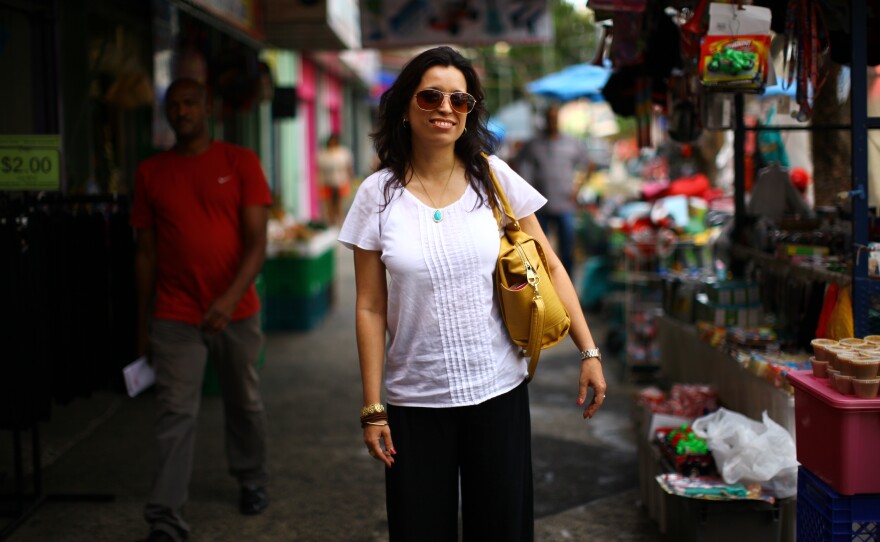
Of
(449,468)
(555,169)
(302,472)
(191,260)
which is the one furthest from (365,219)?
(555,169)

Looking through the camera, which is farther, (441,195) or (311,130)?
(311,130)

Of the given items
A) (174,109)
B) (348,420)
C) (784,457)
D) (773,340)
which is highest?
(174,109)

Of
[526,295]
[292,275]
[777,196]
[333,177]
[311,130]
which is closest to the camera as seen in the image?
[526,295]

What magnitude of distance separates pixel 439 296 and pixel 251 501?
248 centimetres

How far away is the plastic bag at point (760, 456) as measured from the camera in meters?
3.95

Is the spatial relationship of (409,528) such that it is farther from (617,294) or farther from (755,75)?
(617,294)

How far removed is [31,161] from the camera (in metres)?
4.57

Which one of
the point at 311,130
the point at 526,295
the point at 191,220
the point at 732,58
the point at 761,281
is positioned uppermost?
the point at 311,130

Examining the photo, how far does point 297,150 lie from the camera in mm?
19281

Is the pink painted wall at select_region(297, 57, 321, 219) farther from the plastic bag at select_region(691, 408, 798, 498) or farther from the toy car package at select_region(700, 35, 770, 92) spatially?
the plastic bag at select_region(691, 408, 798, 498)

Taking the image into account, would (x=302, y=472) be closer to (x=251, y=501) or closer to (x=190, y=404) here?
(x=251, y=501)

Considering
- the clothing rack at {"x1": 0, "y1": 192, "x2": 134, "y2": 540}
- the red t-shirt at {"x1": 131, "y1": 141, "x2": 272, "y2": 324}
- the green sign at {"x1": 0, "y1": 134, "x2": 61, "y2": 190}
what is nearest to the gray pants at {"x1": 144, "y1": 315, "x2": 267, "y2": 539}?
the red t-shirt at {"x1": 131, "y1": 141, "x2": 272, "y2": 324}

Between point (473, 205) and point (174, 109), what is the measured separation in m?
2.18

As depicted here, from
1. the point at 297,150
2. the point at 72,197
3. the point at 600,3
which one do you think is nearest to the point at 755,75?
the point at 600,3
